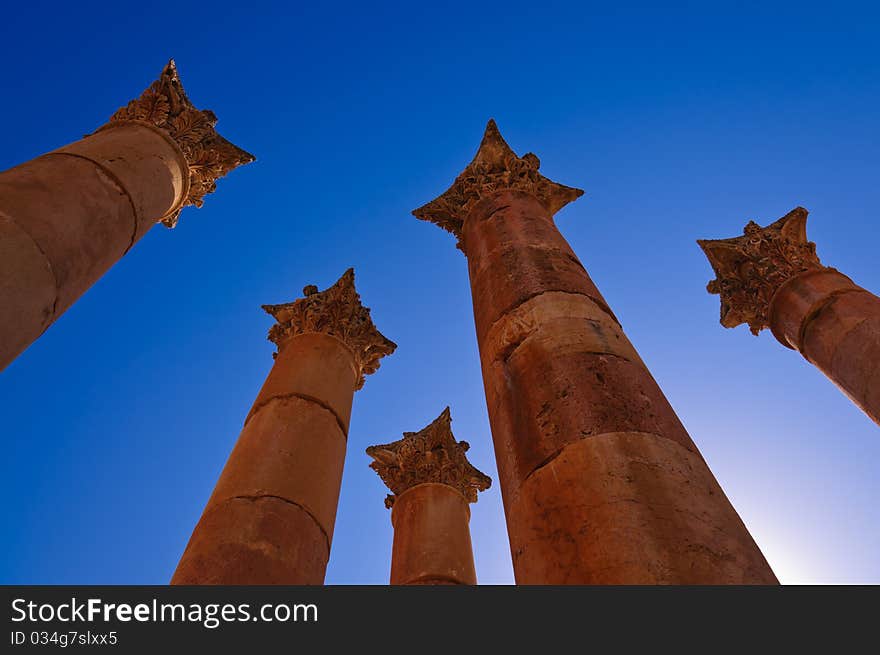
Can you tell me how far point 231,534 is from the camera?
9180 mm

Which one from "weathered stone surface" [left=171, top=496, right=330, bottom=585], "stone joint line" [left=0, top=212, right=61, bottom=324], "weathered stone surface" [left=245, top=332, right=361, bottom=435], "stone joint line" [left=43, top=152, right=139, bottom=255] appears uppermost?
"weathered stone surface" [left=245, top=332, right=361, bottom=435]

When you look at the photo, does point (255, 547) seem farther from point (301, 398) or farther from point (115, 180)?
point (115, 180)

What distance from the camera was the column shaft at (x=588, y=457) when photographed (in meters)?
4.71

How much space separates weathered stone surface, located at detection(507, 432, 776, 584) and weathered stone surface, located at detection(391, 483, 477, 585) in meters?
10.0

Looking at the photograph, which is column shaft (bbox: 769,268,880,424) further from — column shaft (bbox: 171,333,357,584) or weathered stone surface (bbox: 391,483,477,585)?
column shaft (bbox: 171,333,357,584)

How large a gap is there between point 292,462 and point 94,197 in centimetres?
517

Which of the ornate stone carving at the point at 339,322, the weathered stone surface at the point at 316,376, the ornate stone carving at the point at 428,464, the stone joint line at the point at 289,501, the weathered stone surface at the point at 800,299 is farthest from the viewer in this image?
the ornate stone carving at the point at 428,464

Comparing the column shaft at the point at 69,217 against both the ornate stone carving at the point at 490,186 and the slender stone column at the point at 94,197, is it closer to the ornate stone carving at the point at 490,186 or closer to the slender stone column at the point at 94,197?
the slender stone column at the point at 94,197

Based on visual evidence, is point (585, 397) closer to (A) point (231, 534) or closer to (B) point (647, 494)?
(B) point (647, 494)

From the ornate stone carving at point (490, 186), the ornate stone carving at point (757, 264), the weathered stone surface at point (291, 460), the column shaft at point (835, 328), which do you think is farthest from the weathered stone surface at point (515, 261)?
the ornate stone carving at point (757, 264)

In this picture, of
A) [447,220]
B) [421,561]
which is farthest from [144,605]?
[421,561]

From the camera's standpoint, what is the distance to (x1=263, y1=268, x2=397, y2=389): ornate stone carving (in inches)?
588

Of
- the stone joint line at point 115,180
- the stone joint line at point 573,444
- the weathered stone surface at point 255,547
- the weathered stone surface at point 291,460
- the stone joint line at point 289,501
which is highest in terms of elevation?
the stone joint line at point 115,180

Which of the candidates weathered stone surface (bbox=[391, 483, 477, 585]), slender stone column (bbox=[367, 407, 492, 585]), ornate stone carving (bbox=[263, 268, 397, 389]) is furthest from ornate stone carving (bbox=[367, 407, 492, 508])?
ornate stone carving (bbox=[263, 268, 397, 389])
